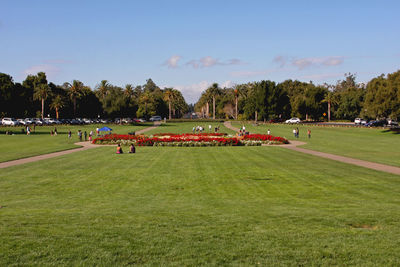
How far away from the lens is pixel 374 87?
79.1 metres

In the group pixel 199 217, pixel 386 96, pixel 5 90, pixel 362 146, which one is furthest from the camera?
pixel 5 90

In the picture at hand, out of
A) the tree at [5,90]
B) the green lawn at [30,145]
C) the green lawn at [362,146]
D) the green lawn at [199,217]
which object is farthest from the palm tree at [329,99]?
the green lawn at [199,217]

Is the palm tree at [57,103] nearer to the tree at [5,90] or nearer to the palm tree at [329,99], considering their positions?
the tree at [5,90]

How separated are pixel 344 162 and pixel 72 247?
23414 mm

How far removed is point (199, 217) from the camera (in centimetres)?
1064

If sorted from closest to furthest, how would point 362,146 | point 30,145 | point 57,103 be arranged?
point 362,146
point 30,145
point 57,103

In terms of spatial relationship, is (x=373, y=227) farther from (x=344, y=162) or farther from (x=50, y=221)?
(x=344, y=162)

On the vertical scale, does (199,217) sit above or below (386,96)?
below

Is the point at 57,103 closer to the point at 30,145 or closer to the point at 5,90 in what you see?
the point at 5,90

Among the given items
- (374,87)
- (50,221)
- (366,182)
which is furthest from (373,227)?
(374,87)

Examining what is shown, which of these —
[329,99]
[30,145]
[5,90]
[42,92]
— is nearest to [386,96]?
[329,99]

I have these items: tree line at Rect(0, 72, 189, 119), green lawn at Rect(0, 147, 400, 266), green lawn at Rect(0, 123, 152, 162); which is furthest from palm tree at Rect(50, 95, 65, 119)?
green lawn at Rect(0, 147, 400, 266)

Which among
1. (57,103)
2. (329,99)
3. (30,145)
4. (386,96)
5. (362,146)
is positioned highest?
(329,99)

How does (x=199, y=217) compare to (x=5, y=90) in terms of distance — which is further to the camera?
(x=5, y=90)
